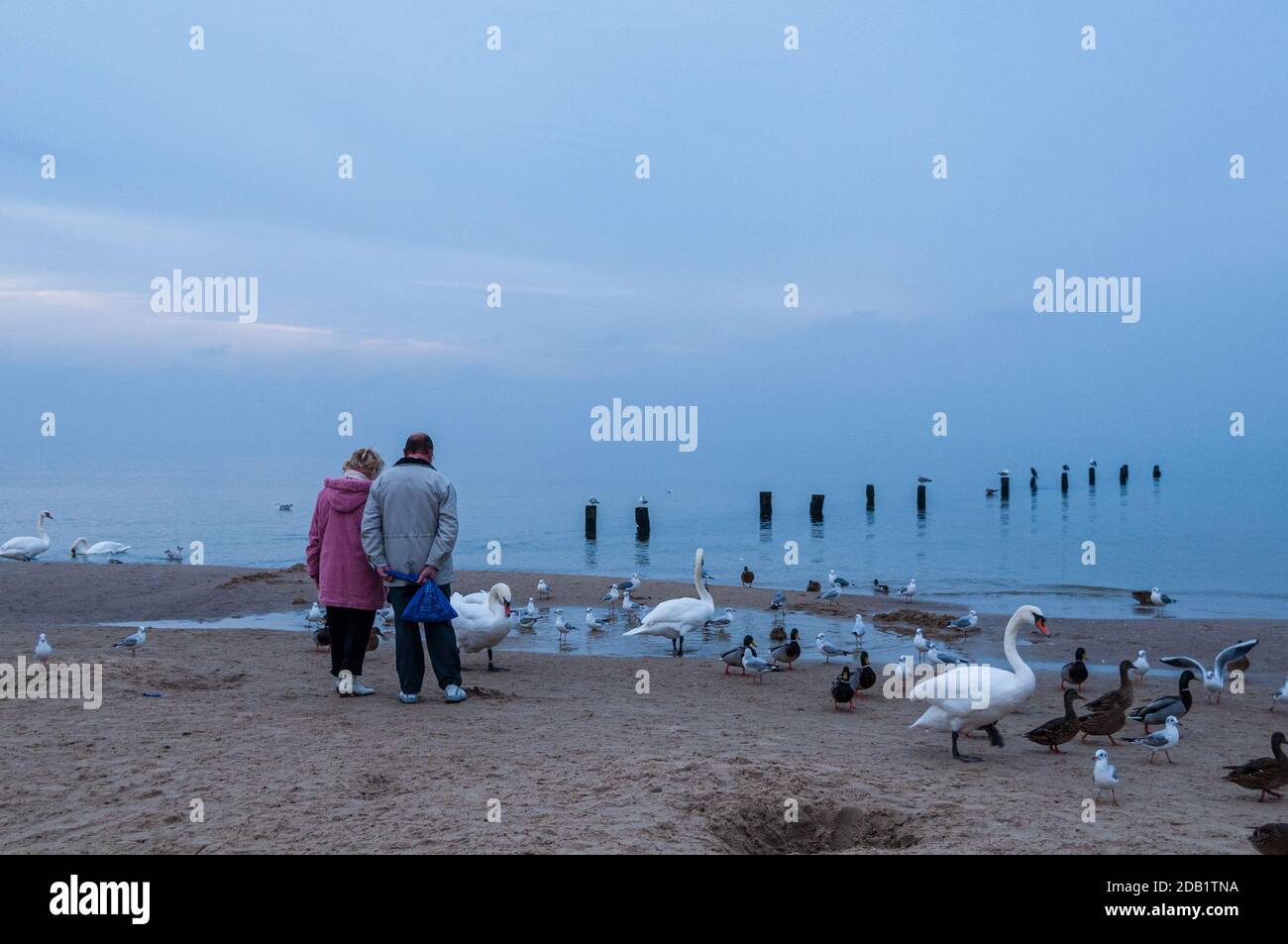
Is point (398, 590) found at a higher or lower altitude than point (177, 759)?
higher

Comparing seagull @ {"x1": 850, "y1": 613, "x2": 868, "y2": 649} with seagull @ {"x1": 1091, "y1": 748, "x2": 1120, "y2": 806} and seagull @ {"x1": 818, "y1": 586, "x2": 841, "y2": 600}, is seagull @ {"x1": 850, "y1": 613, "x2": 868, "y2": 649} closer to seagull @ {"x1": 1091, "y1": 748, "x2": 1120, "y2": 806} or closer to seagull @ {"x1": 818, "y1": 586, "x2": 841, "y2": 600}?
seagull @ {"x1": 818, "y1": 586, "x2": 841, "y2": 600}

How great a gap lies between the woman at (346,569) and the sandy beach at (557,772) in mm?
677

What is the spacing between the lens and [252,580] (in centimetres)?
2178

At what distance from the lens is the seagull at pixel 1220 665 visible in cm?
1145

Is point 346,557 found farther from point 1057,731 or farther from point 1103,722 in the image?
point 1103,722

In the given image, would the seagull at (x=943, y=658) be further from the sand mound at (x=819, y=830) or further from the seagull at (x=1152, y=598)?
the seagull at (x=1152, y=598)

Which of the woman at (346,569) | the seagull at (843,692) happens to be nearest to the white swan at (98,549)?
the woman at (346,569)

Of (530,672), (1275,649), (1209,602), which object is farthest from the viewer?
(1209,602)

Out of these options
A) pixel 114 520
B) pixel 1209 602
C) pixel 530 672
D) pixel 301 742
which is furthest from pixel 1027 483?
pixel 301 742

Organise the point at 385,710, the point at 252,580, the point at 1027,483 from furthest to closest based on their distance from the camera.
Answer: the point at 1027,483 → the point at 252,580 → the point at 385,710

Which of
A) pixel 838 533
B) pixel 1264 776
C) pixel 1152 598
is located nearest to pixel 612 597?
pixel 1152 598

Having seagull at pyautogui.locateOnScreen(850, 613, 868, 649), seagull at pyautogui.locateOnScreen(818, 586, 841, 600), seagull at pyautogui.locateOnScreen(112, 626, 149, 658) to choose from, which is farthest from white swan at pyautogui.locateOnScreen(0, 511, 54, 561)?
seagull at pyautogui.locateOnScreen(850, 613, 868, 649)

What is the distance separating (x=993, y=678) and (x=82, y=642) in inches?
448
